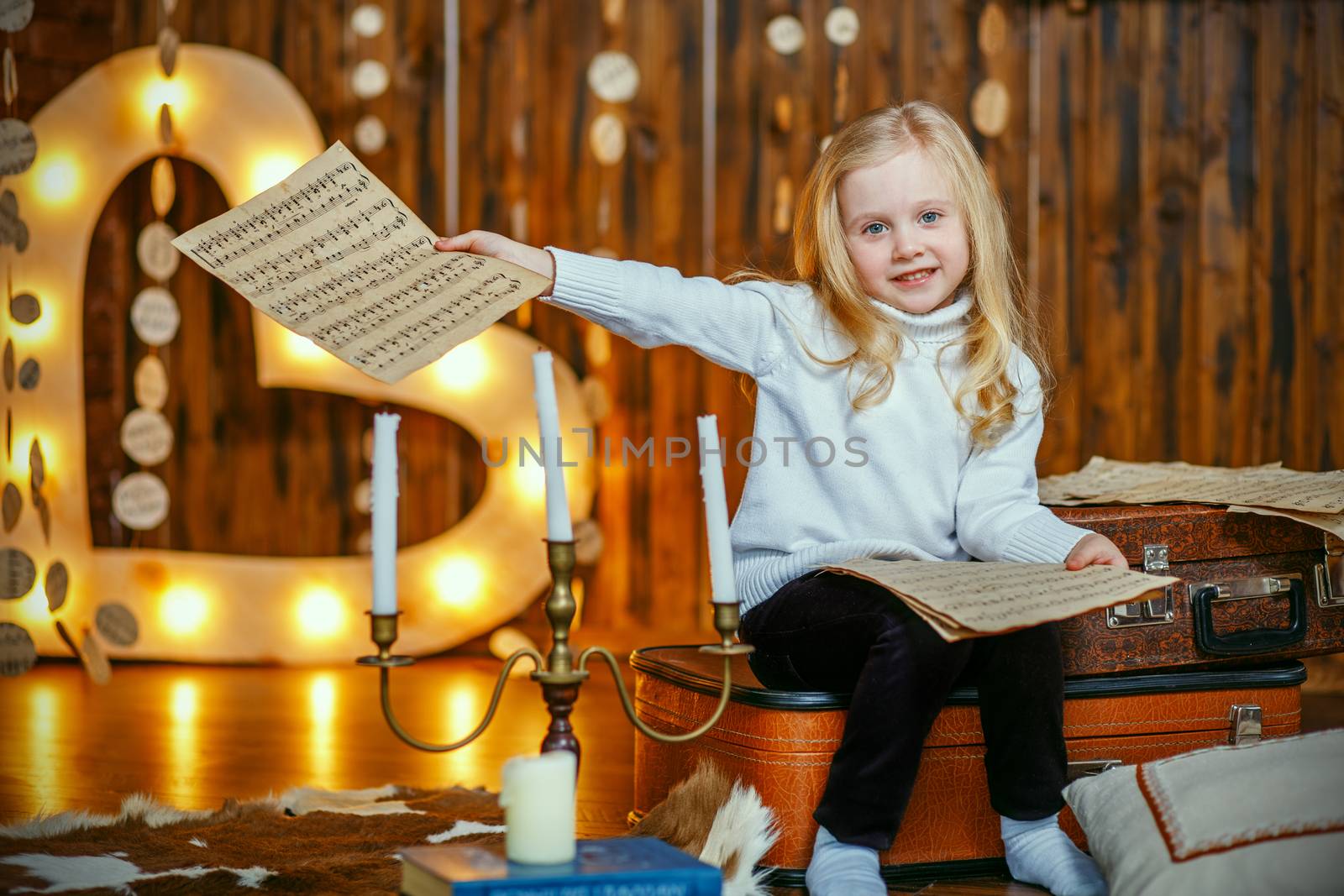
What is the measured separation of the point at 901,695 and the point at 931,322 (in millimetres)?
548

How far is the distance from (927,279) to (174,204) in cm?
216

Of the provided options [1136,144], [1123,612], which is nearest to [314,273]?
[1123,612]

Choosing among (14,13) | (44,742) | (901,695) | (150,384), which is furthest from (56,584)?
(901,695)

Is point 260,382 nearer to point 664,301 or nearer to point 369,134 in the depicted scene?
point 369,134

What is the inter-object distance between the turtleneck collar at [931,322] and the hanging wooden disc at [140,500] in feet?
6.56

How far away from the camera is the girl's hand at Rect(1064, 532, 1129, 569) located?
147cm

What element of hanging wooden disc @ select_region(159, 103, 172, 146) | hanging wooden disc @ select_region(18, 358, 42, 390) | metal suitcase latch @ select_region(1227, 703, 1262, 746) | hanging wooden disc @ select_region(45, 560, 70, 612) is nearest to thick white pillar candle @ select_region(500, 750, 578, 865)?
metal suitcase latch @ select_region(1227, 703, 1262, 746)

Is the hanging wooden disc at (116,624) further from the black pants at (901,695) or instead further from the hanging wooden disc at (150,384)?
the black pants at (901,695)

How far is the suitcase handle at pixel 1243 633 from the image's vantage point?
1.58 m

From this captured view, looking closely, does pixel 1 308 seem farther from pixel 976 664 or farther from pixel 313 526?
pixel 976 664

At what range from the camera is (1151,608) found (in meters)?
1.57

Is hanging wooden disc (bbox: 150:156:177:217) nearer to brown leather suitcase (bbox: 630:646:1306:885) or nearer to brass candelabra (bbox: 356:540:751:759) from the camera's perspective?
brown leather suitcase (bbox: 630:646:1306:885)

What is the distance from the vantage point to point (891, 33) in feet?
9.91

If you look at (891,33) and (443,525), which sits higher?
(891,33)
